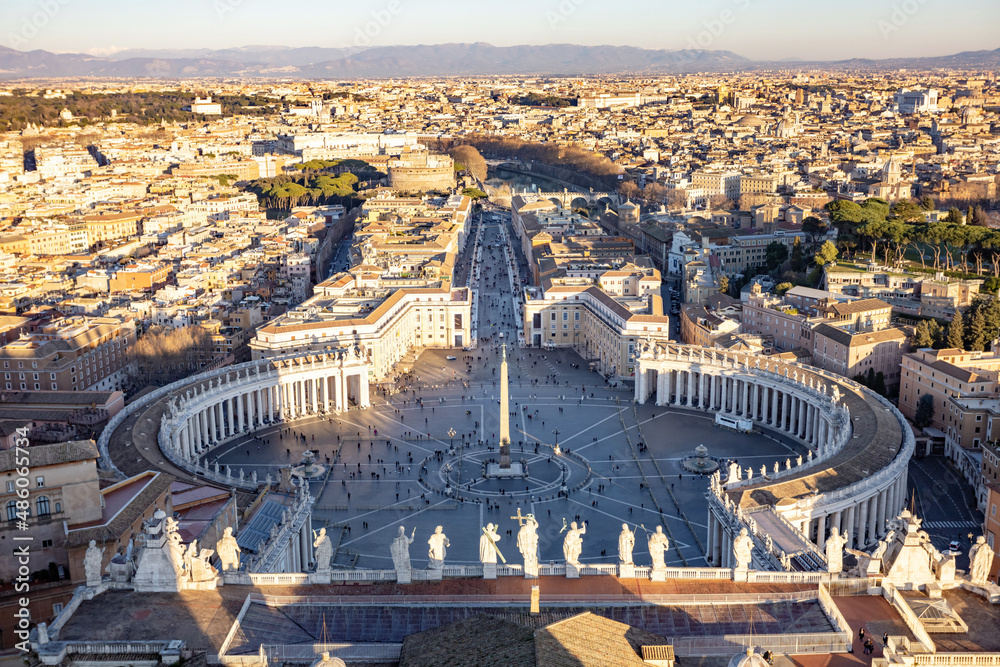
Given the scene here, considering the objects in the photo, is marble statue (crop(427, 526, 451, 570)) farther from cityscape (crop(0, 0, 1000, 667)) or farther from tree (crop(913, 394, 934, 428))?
tree (crop(913, 394, 934, 428))

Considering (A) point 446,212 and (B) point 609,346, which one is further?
(A) point 446,212

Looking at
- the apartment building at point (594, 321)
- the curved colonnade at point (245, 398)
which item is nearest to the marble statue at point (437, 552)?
the curved colonnade at point (245, 398)

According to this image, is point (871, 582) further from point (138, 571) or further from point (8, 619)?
point (8, 619)

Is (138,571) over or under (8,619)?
over

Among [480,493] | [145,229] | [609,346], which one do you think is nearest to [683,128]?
[145,229]

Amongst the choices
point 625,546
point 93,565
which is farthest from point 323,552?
point 625,546

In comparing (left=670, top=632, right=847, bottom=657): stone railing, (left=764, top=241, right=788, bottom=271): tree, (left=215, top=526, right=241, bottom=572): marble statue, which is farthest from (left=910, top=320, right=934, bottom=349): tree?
(left=215, top=526, right=241, bottom=572): marble statue
